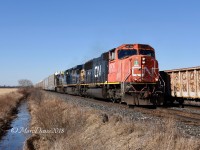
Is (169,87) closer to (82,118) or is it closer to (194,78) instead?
(194,78)

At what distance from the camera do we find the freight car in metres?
19.6

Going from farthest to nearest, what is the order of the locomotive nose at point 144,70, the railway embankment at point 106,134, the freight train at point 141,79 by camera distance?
1. the locomotive nose at point 144,70
2. the freight train at point 141,79
3. the railway embankment at point 106,134

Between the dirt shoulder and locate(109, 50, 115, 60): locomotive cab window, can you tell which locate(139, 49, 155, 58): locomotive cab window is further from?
the dirt shoulder

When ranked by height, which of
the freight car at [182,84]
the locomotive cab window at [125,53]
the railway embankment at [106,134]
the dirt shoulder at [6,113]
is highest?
the locomotive cab window at [125,53]

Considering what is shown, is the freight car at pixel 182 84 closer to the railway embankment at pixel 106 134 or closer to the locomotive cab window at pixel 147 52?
the locomotive cab window at pixel 147 52

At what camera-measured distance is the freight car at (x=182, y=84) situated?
1963 cm

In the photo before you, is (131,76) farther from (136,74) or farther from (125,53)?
(125,53)

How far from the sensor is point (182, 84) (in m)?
21.2

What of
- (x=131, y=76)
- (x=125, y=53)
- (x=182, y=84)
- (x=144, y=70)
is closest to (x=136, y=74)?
(x=131, y=76)

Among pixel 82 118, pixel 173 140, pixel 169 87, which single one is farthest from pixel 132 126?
pixel 169 87

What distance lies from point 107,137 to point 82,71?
84.1ft

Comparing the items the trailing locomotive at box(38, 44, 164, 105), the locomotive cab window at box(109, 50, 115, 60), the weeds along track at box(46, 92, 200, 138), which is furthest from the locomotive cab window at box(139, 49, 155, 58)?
the weeds along track at box(46, 92, 200, 138)

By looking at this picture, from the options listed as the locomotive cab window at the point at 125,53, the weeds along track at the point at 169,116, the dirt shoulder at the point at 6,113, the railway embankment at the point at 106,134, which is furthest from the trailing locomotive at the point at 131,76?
the dirt shoulder at the point at 6,113

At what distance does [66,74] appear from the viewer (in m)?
48.8
